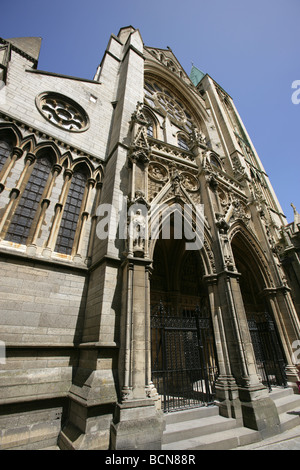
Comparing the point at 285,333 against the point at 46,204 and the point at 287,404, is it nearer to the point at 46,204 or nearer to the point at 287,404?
the point at 287,404

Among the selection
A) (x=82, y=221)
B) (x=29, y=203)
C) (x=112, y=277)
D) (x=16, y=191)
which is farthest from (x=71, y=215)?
(x=112, y=277)

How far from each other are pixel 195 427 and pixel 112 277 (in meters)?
3.71

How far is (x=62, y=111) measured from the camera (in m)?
9.12

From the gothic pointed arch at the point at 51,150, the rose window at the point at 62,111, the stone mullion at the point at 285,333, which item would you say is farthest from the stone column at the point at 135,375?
the rose window at the point at 62,111

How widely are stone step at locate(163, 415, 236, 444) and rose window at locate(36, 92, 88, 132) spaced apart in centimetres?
988

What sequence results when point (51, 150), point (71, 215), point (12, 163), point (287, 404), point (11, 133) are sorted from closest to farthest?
point (287, 404) < point (12, 163) < point (11, 133) < point (71, 215) < point (51, 150)

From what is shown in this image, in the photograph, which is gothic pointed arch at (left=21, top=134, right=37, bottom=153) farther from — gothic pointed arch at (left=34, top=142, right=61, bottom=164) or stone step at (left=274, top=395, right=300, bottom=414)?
stone step at (left=274, top=395, right=300, bottom=414)

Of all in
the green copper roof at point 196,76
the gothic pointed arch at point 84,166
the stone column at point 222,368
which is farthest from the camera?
the green copper roof at point 196,76

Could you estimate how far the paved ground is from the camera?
429 centimetres

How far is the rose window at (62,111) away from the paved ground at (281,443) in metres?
10.9

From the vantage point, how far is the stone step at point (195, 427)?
425cm

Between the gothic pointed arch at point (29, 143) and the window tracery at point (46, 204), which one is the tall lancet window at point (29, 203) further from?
the gothic pointed arch at point (29, 143)

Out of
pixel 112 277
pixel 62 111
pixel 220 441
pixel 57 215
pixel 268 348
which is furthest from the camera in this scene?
pixel 62 111

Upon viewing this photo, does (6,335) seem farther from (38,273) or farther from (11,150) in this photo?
(11,150)
